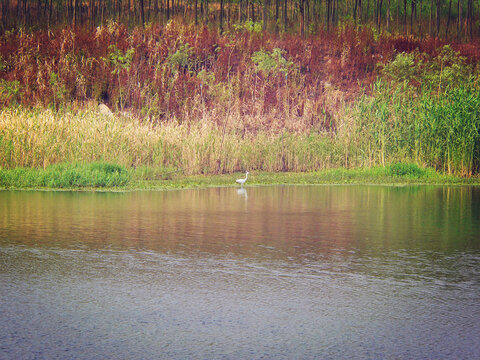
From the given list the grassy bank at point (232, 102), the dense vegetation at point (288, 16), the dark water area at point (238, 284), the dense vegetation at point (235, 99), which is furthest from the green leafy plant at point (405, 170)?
the dense vegetation at point (288, 16)

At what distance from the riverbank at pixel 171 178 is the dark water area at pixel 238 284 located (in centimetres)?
442

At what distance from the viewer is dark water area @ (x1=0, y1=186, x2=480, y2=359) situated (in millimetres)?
4949

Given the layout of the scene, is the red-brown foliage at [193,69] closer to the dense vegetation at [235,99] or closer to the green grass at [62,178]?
the dense vegetation at [235,99]

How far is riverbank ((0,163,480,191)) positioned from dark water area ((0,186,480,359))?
4.42m

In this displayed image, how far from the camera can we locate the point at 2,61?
35125 millimetres

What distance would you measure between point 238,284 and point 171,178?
1347 centimetres

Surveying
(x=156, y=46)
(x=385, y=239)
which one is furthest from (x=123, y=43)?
(x=385, y=239)

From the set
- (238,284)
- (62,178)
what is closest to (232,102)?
(62,178)

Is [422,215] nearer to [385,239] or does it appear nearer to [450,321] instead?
[385,239]

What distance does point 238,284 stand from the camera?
266 inches

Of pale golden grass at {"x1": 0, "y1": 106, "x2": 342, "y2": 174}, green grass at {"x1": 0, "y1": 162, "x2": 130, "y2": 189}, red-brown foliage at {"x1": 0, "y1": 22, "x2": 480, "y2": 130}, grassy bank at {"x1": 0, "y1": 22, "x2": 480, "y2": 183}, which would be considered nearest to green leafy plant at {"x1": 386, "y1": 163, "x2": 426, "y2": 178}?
grassy bank at {"x1": 0, "y1": 22, "x2": 480, "y2": 183}

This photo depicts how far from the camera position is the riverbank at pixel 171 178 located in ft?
56.9

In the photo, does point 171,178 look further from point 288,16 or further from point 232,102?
point 288,16

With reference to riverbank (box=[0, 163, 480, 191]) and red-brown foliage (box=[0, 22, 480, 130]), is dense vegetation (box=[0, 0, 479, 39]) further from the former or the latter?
riverbank (box=[0, 163, 480, 191])
